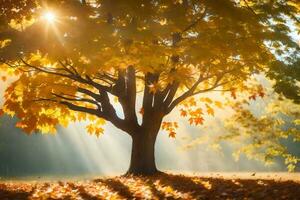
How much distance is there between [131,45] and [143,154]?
5.01m

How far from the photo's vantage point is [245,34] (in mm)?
9953

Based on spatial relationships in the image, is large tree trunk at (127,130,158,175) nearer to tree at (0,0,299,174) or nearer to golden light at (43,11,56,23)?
tree at (0,0,299,174)

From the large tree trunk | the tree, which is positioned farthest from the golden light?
the large tree trunk

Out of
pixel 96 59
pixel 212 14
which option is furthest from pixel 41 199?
pixel 212 14

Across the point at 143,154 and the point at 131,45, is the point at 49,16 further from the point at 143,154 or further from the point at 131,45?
the point at 143,154

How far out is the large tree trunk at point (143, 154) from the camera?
1364cm

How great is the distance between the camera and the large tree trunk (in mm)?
13641

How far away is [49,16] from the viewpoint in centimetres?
886

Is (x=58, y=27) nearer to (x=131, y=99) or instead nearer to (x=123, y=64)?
(x=123, y=64)

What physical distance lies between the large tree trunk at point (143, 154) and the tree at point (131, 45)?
0.03 metres

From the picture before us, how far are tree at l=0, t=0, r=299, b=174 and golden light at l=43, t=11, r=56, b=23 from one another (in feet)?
0.08

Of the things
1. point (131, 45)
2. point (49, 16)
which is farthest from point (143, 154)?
point (49, 16)

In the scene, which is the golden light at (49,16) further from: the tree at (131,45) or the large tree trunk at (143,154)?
the large tree trunk at (143,154)

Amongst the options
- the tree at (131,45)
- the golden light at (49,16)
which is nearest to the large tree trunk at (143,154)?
the tree at (131,45)
